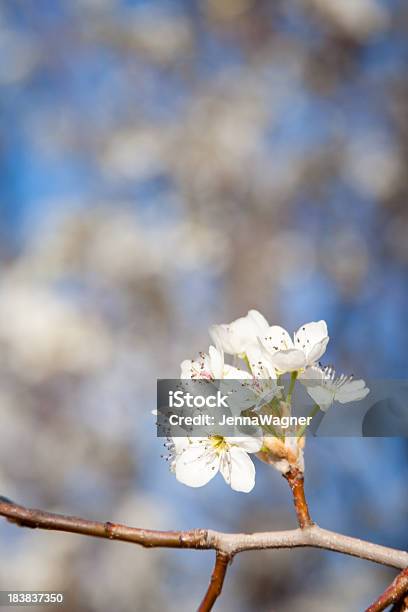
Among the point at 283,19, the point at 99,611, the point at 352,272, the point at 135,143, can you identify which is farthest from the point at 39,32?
the point at 99,611

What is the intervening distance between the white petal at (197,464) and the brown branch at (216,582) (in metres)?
0.05

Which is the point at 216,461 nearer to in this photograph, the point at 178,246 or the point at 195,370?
the point at 195,370

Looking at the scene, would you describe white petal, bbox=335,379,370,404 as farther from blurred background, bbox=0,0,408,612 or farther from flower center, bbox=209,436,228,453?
blurred background, bbox=0,0,408,612

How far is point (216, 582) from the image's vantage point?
0.27 meters

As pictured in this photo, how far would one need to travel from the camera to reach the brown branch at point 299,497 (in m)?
0.29

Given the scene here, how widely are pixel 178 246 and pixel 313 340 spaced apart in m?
1.59

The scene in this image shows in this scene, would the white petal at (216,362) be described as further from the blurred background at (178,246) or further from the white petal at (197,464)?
the blurred background at (178,246)

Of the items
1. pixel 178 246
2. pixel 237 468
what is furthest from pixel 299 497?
pixel 178 246

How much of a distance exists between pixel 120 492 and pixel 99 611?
28 centimetres

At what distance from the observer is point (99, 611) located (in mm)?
1529

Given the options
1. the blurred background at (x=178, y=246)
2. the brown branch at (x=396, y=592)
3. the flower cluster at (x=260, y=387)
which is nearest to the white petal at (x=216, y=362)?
the flower cluster at (x=260, y=387)

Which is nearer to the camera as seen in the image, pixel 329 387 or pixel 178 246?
pixel 329 387

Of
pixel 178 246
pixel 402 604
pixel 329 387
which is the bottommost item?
pixel 402 604

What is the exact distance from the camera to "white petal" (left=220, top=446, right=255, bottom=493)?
0.32 meters
